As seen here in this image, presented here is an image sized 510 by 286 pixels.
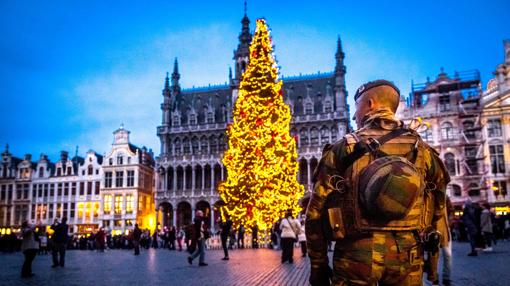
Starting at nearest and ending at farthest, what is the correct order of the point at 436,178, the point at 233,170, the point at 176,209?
the point at 436,178 → the point at 233,170 → the point at 176,209

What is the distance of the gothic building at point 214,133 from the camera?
5175 centimetres

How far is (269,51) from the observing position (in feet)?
81.6

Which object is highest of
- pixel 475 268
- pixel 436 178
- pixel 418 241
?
pixel 436 178

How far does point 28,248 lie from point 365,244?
1119 centimetres

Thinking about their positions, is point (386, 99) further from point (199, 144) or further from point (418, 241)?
point (199, 144)

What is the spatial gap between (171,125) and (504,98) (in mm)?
37367

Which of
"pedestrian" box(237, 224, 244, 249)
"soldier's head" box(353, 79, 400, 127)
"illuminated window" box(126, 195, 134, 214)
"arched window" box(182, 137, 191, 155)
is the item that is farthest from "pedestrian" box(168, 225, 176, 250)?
"soldier's head" box(353, 79, 400, 127)

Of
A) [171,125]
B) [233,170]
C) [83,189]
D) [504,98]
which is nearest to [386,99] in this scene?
[233,170]

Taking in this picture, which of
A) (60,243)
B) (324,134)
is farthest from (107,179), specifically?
(60,243)

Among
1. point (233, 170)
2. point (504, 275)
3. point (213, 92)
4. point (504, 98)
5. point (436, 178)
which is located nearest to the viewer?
point (436, 178)

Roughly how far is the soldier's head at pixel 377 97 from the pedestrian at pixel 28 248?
10.9 meters

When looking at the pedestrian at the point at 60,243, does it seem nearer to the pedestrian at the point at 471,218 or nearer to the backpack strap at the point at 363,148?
the pedestrian at the point at 471,218

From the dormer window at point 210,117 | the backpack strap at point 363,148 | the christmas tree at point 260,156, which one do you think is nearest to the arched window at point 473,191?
the christmas tree at point 260,156

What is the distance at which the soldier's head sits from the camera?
2980 millimetres
